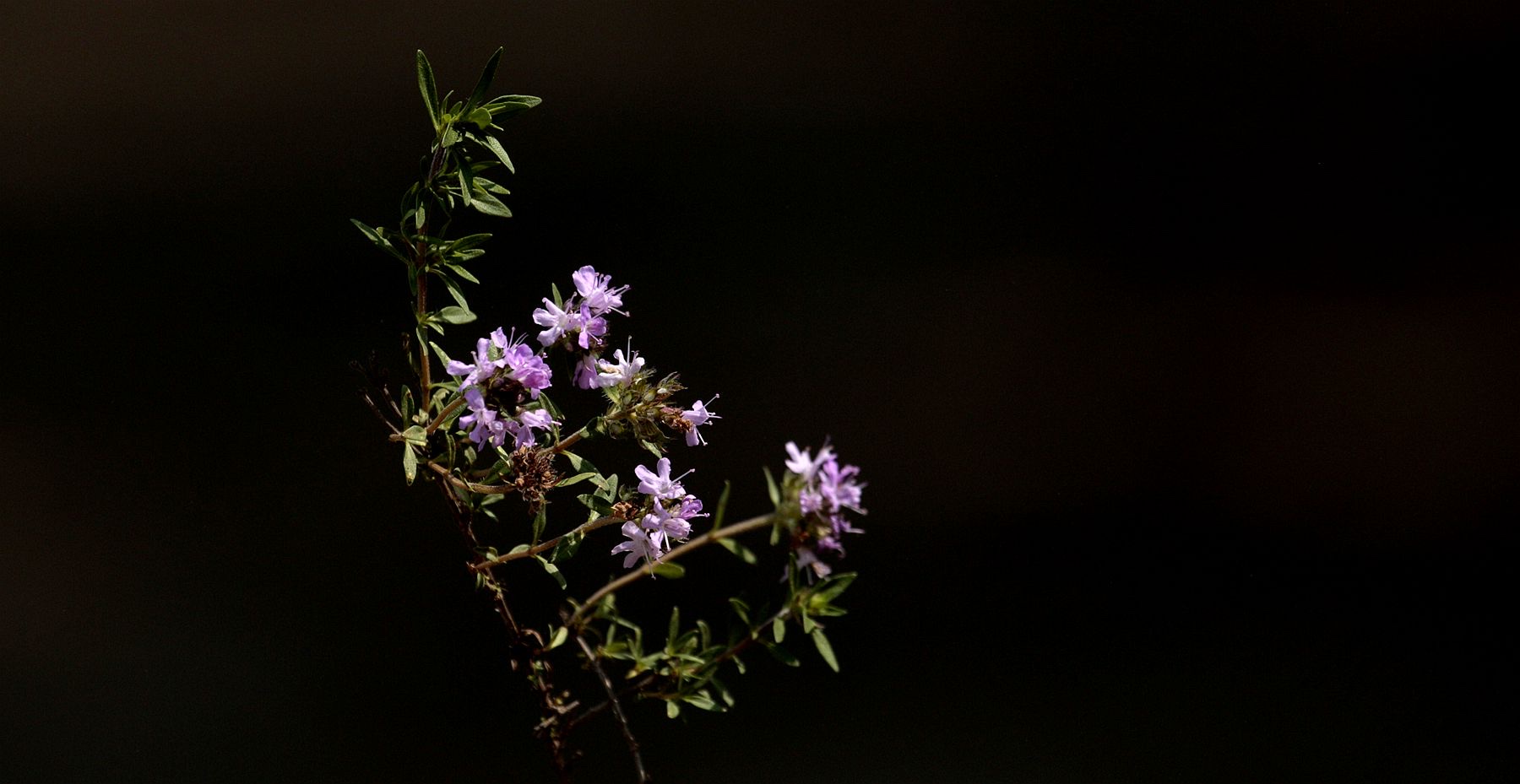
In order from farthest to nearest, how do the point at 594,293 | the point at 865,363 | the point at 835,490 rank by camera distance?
the point at 865,363, the point at 594,293, the point at 835,490

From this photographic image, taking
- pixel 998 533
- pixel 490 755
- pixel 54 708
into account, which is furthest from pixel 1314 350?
pixel 54 708

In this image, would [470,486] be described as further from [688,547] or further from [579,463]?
[688,547]

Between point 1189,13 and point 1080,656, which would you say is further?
point 1080,656

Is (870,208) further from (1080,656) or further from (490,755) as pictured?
(490,755)

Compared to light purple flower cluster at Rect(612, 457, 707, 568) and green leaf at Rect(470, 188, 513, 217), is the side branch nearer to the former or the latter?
light purple flower cluster at Rect(612, 457, 707, 568)

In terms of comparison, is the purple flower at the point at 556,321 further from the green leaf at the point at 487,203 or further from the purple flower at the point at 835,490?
the purple flower at the point at 835,490

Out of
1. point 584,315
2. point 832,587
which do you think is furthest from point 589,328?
point 832,587
